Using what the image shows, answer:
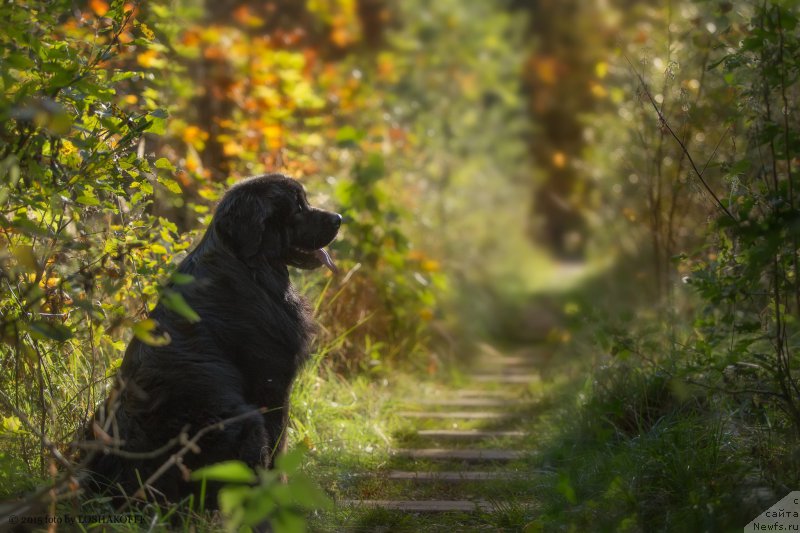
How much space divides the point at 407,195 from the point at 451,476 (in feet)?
18.4

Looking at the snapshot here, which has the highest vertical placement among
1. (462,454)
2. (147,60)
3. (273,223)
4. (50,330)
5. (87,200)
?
(147,60)

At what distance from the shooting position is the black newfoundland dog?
3.62 m

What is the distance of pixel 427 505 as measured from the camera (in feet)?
14.5

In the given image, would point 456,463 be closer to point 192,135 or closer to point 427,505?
point 427,505

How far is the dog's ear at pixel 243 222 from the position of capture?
13.7ft

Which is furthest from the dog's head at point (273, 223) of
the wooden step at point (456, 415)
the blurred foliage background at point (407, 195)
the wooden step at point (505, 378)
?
the wooden step at point (505, 378)

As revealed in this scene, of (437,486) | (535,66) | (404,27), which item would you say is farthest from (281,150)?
(535,66)

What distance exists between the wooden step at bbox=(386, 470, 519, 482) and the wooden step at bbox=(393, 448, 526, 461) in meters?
0.36

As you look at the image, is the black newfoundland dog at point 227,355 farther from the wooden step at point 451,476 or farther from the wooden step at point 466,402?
the wooden step at point 466,402

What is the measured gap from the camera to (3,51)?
3248 mm

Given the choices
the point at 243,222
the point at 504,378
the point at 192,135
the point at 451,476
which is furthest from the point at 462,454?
the point at 192,135

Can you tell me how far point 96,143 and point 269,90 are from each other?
5061 millimetres

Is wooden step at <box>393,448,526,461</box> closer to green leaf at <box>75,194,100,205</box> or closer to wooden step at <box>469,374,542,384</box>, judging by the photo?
wooden step at <box>469,374,542,384</box>

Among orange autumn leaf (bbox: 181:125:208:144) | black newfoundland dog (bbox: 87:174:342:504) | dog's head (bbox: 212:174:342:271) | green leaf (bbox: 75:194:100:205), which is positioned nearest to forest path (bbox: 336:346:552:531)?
black newfoundland dog (bbox: 87:174:342:504)
